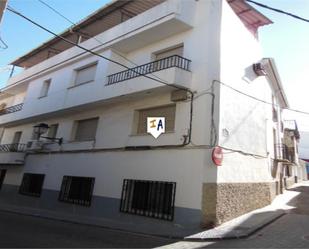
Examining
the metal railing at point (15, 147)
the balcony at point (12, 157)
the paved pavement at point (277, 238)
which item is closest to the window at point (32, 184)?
the balcony at point (12, 157)

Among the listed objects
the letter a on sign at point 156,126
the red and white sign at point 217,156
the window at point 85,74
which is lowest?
the red and white sign at point 217,156

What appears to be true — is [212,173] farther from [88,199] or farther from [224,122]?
[88,199]

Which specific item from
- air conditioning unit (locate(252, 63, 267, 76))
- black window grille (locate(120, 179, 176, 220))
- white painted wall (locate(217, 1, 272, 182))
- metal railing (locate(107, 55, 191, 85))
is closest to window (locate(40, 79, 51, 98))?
metal railing (locate(107, 55, 191, 85))

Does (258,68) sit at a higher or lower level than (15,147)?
higher

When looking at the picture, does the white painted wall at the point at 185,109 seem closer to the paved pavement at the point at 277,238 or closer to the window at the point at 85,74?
the window at the point at 85,74

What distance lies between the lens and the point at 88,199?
11.7 m

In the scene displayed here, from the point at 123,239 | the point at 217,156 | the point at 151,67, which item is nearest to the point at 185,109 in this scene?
the point at 217,156

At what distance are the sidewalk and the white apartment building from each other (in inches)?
13.7

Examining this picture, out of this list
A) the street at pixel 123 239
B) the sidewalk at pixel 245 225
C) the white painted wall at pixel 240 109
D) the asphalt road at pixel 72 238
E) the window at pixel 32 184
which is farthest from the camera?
the window at pixel 32 184

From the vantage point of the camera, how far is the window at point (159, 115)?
10.3 m

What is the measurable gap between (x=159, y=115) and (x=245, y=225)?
4822 millimetres

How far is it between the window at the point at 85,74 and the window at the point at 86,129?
1918mm

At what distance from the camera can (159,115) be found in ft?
35.4

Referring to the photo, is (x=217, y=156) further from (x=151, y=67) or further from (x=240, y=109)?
(x=151, y=67)
